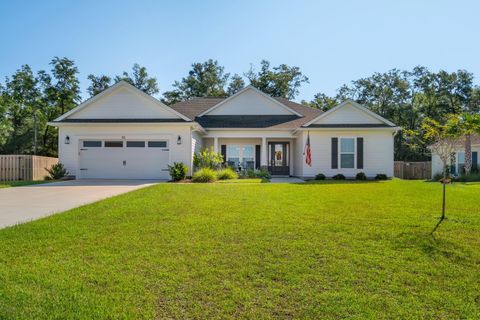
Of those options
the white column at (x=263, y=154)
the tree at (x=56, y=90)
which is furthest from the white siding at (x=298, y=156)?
the tree at (x=56, y=90)

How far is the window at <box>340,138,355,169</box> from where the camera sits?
1839cm

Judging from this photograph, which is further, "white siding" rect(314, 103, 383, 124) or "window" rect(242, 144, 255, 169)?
"window" rect(242, 144, 255, 169)

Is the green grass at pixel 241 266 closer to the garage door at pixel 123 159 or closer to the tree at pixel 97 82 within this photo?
the garage door at pixel 123 159

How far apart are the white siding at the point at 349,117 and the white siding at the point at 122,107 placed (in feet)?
32.1

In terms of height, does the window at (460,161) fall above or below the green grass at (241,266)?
above

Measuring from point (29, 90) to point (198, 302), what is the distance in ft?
124

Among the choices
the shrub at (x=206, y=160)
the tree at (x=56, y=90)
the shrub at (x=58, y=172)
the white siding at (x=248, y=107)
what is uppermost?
the tree at (x=56, y=90)

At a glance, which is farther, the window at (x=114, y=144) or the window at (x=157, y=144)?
the window at (x=114, y=144)

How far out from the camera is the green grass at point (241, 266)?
3.13 metres

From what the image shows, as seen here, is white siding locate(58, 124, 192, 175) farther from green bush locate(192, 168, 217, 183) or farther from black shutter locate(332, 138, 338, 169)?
black shutter locate(332, 138, 338, 169)

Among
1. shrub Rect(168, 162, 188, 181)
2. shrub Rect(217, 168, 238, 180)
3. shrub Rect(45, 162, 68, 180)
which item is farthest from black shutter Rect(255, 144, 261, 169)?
shrub Rect(45, 162, 68, 180)

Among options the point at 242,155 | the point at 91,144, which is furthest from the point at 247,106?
the point at 91,144

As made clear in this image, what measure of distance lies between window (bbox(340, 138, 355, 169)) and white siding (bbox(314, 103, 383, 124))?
1150 mm

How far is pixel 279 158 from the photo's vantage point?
21.8 meters
